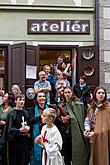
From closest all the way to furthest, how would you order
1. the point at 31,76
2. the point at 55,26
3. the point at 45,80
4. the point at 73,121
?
the point at 73,121 → the point at 45,80 → the point at 31,76 → the point at 55,26

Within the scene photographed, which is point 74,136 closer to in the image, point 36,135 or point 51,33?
point 36,135

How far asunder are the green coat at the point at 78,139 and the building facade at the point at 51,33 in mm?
4277

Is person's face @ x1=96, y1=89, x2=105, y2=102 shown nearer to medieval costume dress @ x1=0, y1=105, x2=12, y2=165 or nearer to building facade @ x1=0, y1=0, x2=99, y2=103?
medieval costume dress @ x1=0, y1=105, x2=12, y2=165

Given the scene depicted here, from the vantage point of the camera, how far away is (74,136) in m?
7.82

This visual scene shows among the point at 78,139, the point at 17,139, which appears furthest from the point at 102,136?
the point at 17,139

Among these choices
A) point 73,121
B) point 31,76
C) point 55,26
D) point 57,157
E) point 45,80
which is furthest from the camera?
point 55,26

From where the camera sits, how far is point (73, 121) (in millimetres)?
7809

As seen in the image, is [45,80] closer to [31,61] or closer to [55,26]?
[31,61]

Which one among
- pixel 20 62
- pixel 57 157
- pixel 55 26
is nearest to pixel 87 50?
pixel 55 26

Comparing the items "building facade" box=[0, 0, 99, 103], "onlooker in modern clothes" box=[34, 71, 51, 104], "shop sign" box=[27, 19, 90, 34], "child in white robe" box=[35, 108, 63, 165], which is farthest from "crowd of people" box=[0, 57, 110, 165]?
"shop sign" box=[27, 19, 90, 34]

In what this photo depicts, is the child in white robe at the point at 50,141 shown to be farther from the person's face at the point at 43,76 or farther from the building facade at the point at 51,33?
the building facade at the point at 51,33

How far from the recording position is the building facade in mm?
12273

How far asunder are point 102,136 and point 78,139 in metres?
0.61

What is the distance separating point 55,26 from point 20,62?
1482mm
